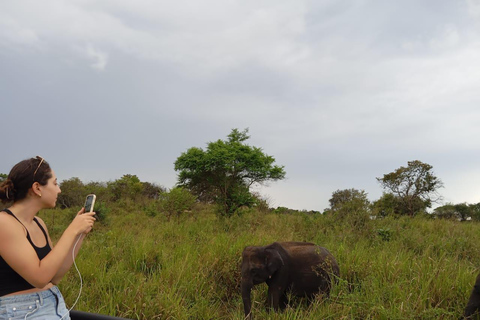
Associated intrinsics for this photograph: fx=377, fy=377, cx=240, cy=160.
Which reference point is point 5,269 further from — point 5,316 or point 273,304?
point 273,304

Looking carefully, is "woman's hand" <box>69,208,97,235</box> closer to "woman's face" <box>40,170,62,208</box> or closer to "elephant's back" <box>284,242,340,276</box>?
"woman's face" <box>40,170,62,208</box>

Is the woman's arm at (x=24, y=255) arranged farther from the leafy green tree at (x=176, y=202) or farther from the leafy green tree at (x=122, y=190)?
the leafy green tree at (x=122, y=190)

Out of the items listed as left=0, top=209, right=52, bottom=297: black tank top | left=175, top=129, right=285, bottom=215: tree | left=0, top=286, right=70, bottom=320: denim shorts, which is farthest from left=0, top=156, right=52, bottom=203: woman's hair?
left=175, top=129, right=285, bottom=215: tree

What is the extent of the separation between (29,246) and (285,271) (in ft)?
13.1

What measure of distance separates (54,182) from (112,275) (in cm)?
368

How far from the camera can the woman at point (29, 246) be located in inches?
86.6

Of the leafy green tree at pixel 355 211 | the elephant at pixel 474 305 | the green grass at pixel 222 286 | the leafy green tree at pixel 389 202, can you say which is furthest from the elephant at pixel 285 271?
the leafy green tree at pixel 389 202

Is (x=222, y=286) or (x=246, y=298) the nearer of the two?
(x=246, y=298)

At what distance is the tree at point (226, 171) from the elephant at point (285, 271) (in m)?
10.7

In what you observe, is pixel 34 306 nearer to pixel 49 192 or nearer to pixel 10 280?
pixel 10 280

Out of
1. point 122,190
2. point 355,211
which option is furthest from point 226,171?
point 122,190

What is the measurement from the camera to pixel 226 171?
Result: 17625mm

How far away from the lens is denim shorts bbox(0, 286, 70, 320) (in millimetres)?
2299

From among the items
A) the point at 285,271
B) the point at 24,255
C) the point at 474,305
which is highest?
the point at 24,255
